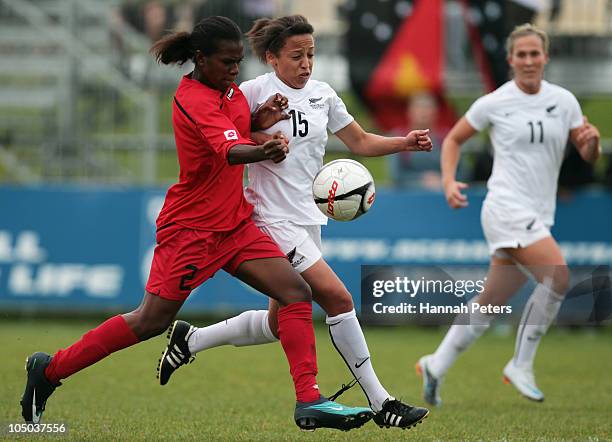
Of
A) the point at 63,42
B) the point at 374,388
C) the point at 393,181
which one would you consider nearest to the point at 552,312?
the point at 374,388

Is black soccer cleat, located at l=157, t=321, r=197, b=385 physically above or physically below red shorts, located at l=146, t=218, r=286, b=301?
below

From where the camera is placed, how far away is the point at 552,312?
26.7 feet

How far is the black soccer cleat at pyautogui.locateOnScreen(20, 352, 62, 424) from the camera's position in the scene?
6195 millimetres

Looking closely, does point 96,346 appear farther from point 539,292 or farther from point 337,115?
point 539,292

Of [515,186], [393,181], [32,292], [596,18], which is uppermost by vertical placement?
[596,18]

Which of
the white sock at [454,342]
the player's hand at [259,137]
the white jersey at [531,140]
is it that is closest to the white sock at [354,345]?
the player's hand at [259,137]

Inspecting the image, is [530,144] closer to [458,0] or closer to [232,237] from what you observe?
[232,237]

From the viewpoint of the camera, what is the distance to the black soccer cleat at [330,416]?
19.0 feet

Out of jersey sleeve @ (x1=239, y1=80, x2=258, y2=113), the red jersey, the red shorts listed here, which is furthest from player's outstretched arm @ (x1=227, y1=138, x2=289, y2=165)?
jersey sleeve @ (x1=239, y1=80, x2=258, y2=113)

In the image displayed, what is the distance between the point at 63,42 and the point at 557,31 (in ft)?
20.4

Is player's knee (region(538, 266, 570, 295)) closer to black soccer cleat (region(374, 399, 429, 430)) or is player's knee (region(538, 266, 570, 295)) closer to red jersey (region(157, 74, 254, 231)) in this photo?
black soccer cleat (region(374, 399, 429, 430))

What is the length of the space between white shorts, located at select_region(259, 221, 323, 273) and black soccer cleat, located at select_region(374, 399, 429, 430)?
0.87 m

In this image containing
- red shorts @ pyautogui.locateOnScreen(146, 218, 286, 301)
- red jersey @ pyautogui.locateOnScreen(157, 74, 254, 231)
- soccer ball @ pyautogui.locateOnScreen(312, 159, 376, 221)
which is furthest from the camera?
soccer ball @ pyautogui.locateOnScreen(312, 159, 376, 221)

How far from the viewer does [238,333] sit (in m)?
6.96
